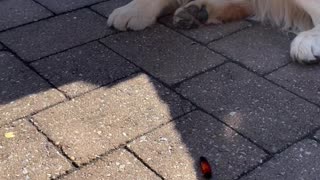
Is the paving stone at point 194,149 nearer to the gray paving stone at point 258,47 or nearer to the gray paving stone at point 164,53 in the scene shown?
the gray paving stone at point 164,53

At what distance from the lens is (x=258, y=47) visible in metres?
2.62

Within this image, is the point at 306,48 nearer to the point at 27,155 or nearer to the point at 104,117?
the point at 104,117

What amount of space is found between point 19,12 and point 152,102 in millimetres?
1245

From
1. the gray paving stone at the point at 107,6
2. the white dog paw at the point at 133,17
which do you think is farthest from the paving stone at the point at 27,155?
the gray paving stone at the point at 107,6

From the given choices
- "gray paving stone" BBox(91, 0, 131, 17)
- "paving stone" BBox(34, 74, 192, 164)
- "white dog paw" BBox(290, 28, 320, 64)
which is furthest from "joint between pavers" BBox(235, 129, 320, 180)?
"gray paving stone" BBox(91, 0, 131, 17)

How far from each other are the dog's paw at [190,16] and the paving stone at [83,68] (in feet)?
1.41

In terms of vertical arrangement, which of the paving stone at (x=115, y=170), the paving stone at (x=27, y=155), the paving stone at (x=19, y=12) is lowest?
the paving stone at (x=19, y=12)

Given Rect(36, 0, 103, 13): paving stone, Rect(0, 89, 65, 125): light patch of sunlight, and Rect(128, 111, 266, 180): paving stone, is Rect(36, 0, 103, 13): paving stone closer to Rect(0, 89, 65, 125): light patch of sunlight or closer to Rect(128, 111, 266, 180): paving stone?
Rect(0, 89, 65, 125): light patch of sunlight

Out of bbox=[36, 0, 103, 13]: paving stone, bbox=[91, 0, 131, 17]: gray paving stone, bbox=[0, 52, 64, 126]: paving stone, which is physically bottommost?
bbox=[36, 0, 103, 13]: paving stone

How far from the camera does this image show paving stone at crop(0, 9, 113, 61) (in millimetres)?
2645

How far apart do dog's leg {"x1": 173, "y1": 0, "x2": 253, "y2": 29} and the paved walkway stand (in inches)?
2.3

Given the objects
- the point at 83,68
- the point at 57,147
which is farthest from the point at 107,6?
the point at 57,147

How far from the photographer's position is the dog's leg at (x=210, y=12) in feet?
9.23

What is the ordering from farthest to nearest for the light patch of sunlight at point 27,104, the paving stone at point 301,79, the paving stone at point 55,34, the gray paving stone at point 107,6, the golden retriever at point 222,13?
1. the gray paving stone at point 107,6
2. the golden retriever at point 222,13
3. the paving stone at point 55,34
4. the paving stone at point 301,79
5. the light patch of sunlight at point 27,104
